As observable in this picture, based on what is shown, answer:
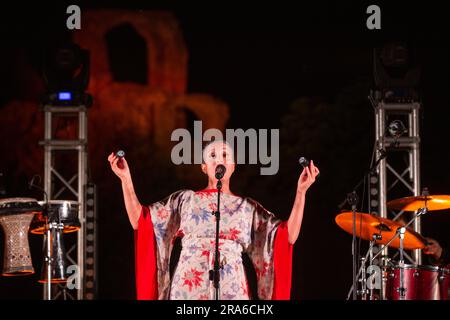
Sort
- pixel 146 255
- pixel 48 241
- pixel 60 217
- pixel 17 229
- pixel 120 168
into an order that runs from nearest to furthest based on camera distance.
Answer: pixel 120 168 → pixel 146 255 → pixel 48 241 → pixel 17 229 → pixel 60 217

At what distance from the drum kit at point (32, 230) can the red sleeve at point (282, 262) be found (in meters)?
1.80

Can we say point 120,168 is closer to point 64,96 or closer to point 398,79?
point 64,96

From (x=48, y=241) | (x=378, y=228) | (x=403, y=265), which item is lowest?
(x=403, y=265)

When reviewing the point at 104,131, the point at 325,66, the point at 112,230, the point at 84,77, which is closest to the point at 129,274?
the point at 112,230

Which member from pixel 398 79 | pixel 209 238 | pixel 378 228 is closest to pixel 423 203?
pixel 378 228

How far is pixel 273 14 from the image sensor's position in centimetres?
948

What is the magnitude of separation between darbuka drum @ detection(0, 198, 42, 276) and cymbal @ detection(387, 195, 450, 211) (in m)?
2.96

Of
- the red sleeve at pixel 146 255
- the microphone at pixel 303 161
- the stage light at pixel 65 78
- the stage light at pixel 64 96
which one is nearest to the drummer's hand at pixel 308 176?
the microphone at pixel 303 161

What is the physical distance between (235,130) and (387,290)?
2.39 metres

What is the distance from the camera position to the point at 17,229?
773 centimetres

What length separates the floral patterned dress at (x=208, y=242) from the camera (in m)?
7.02

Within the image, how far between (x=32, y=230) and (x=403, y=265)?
3.13 metres

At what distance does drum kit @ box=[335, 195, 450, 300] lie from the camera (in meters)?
7.37

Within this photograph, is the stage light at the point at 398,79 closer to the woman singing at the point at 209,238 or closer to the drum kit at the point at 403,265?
the drum kit at the point at 403,265
